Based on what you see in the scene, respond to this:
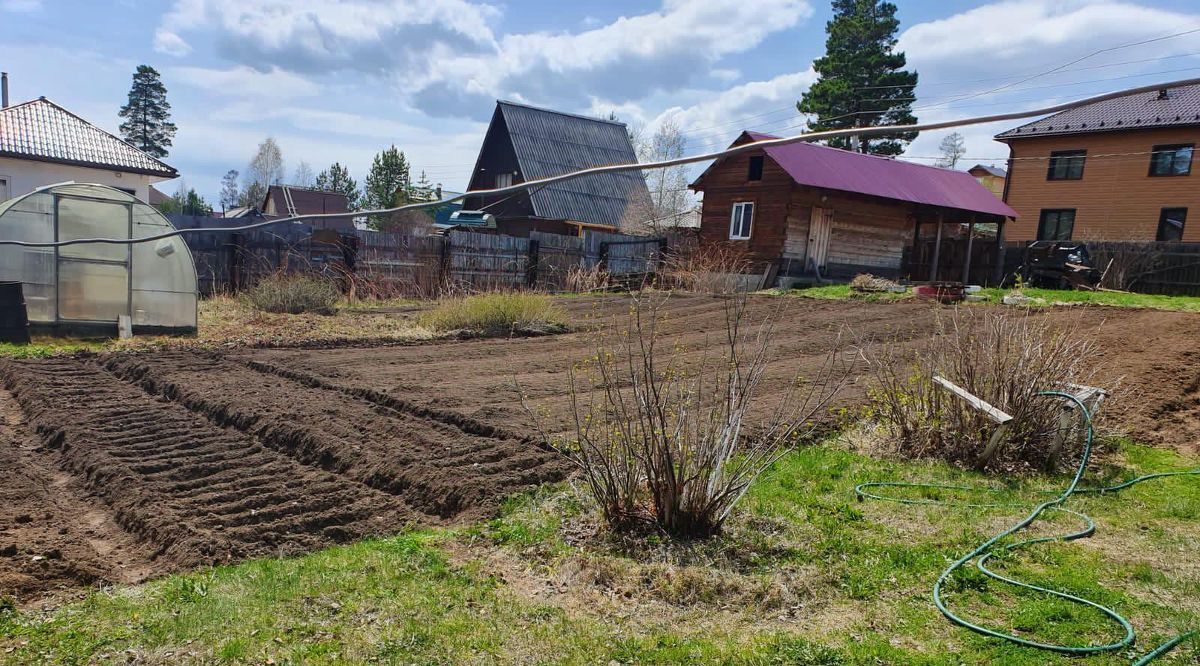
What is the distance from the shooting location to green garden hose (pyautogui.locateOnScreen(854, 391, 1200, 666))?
10.2 ft

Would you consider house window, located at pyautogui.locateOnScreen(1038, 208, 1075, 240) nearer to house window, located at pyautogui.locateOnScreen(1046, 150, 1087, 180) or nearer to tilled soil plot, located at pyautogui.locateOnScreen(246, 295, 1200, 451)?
house window, located at pyautogui.locateOnScreen(1046, 150, 1087, 180)

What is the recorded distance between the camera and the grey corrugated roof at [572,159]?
29656 millimetres

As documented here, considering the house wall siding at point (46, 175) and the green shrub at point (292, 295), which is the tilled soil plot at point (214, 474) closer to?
the green shrub at point (292, 295)

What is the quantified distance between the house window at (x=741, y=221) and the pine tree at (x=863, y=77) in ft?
55.3

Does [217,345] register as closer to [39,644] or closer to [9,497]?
[9,497]

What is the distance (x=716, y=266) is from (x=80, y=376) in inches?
626

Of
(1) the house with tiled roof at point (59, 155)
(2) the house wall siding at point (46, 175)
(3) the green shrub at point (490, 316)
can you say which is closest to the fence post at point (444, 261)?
(3) the green shrub at point (490, 316)

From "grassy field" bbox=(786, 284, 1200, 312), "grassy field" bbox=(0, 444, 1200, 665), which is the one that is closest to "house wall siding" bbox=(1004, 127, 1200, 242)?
"grassy field" bbox=(786, 284, 1200, 312)

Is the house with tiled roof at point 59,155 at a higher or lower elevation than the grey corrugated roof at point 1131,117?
lower

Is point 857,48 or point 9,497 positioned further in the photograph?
point 857,48

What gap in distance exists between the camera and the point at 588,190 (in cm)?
3077

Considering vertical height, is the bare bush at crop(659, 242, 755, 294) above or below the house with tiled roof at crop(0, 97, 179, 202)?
below

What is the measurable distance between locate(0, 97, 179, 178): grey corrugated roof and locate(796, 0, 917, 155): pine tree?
2884 cm

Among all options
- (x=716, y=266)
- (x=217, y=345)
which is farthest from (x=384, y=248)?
(x=716, y=266)
